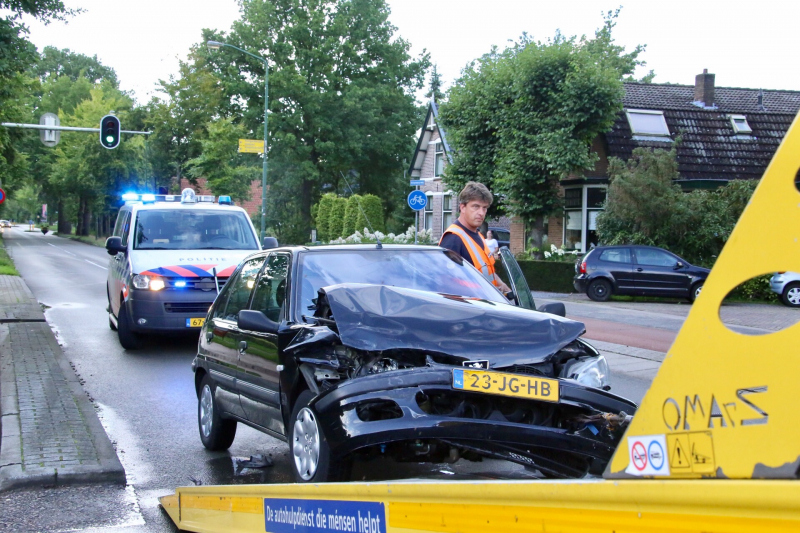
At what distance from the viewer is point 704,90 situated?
34781mm

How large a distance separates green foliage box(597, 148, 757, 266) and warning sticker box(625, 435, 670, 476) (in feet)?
76.2

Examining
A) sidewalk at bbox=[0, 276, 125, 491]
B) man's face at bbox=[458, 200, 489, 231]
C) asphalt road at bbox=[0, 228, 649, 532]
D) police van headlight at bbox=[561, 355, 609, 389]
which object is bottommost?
asphalt road at bbox=[0, 228, 649, 532]

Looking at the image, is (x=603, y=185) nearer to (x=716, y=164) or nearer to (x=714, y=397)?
(x=716, y=164)

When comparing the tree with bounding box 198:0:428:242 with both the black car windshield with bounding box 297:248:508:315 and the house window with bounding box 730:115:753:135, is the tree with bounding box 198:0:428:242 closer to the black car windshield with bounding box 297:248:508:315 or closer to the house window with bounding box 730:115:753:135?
the house window with bounding box 730:115:753:135

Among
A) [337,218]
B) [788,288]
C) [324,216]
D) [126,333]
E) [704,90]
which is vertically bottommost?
[126,333]

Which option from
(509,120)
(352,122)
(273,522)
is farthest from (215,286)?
(352,122)

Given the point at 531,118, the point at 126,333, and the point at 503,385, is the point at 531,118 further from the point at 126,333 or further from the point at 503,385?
the point at 503,385

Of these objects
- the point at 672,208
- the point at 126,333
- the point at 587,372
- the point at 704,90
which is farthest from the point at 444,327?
the point at 704,90

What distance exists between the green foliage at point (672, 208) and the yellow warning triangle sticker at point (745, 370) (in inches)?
917

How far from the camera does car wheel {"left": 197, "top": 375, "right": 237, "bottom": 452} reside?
6.32 metres

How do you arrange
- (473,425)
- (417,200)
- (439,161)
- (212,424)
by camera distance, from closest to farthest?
(473,425)
(212,424)
(417,200)
(439,161)

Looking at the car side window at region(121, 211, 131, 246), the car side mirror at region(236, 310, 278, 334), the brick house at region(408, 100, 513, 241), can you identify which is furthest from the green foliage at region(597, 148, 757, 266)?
the car side mirror at region(236, 310, 278, 334)

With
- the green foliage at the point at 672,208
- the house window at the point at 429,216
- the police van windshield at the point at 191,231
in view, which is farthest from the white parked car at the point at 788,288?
the house window at the point at 429,216

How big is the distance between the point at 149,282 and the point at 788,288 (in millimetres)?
16626
